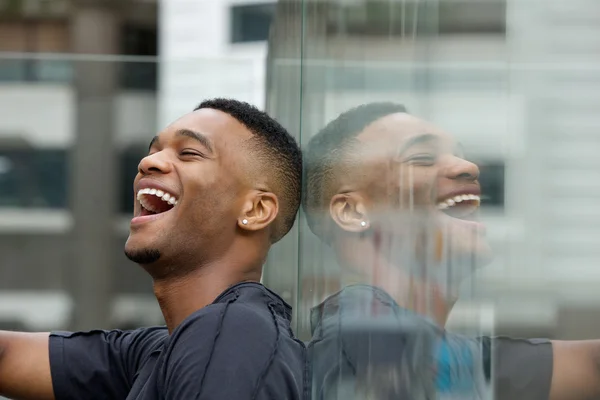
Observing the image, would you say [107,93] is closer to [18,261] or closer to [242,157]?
[18,261]

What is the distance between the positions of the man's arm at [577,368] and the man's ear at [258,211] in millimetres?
844

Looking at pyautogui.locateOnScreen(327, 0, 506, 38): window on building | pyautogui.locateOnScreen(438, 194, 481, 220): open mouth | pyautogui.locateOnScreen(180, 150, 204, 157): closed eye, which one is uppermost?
pyautogui.locateOnScreen(327, 0, 506, 38): window on building

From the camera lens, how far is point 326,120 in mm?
1428

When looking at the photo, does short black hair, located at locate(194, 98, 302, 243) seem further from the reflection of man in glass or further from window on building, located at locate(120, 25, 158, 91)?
window on building, located at locate(120, 25, 158, 91)

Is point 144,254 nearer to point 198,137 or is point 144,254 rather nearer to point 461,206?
point 198,137

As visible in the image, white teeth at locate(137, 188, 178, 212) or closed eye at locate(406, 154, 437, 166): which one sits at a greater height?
closed eye at locate(406, 154, 437, 166)

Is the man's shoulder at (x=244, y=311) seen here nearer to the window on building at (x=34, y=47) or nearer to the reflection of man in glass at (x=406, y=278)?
the reflection of man in glass at (x=406, y=278)

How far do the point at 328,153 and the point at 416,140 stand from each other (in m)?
0.31

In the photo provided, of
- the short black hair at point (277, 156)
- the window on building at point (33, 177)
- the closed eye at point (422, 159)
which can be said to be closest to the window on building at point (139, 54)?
the window on building at point (33, 177)

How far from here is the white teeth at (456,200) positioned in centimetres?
100

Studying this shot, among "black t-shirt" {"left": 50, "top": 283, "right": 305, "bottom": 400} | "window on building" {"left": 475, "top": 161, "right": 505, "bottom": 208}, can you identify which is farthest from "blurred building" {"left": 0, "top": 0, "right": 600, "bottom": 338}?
"black t-shirt" {"left": 50, "top": 283, "right": 305, "bottom": 400}

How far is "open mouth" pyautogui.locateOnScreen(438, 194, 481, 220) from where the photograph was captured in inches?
39.8

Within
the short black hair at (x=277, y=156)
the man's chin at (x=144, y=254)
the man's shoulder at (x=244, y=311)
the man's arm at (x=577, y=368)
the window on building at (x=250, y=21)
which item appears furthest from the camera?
the window on building at (x=250, y=21)

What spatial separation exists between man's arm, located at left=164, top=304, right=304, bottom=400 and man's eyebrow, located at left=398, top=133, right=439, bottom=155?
353mm
